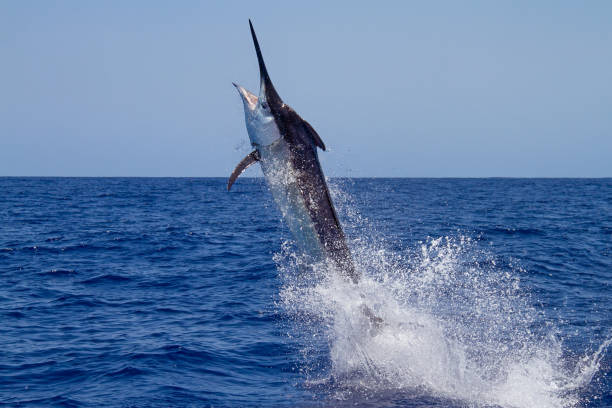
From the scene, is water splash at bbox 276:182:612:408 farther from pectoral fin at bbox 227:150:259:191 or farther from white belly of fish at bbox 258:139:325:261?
pectoral fin at bbox 227:150:259:191

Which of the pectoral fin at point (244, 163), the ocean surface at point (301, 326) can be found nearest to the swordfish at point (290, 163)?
the pectoral fin at point (244, 163)

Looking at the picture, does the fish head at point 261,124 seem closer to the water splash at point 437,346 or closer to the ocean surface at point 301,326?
the ocean surface at point 301,326

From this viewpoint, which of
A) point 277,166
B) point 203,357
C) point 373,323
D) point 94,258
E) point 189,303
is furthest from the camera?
point 94,258

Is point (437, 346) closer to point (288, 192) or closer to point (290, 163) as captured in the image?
point (288, 192)

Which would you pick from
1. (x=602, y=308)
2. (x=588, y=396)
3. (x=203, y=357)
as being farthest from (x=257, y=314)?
(x=602, y=308)

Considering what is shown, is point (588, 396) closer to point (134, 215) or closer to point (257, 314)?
point (257, 314)

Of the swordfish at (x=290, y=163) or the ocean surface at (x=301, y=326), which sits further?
the ocean surface at (x=301, y=326)

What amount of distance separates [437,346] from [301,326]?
2928mm

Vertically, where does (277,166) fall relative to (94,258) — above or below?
above

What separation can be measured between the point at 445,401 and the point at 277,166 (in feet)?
11.6

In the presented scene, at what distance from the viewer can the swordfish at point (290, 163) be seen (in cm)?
602

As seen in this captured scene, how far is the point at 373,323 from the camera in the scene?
296 inches

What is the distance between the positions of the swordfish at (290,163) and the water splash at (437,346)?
515mm

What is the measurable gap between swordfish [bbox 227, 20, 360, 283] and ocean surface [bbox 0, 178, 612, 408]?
0.40 meters
